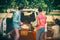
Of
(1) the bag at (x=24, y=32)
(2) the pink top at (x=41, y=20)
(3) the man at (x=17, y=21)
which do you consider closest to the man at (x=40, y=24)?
(2) the pink top at (x=41, y=20)

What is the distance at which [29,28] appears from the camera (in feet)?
211

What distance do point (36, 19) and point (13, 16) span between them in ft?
1.00

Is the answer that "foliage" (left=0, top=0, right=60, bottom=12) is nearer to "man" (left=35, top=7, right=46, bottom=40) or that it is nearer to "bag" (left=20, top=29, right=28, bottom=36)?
"man" (left=35, top=7, right=46, bottom=40)

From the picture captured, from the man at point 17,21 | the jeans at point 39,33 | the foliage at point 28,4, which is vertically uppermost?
the foliage at point 28,4

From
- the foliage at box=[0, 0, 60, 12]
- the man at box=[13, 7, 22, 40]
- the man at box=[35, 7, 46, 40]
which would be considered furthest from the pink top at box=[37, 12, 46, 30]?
the man at box=[13, 7, 22, 40]

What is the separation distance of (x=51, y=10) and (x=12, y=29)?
568mm

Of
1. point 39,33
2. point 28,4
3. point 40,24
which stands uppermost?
point 28,4

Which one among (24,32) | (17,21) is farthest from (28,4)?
(24,32)

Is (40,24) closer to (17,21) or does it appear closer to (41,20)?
(41,20)

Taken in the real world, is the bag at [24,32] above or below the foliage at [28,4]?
below

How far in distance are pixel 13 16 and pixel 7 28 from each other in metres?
0.18

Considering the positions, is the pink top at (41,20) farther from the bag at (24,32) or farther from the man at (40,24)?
the bag at (24,32)

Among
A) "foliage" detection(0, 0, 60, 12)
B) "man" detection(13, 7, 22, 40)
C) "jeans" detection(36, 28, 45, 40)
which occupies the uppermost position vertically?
"foliage" detection(0, 0, 60, 12)

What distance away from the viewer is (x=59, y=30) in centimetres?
6419
